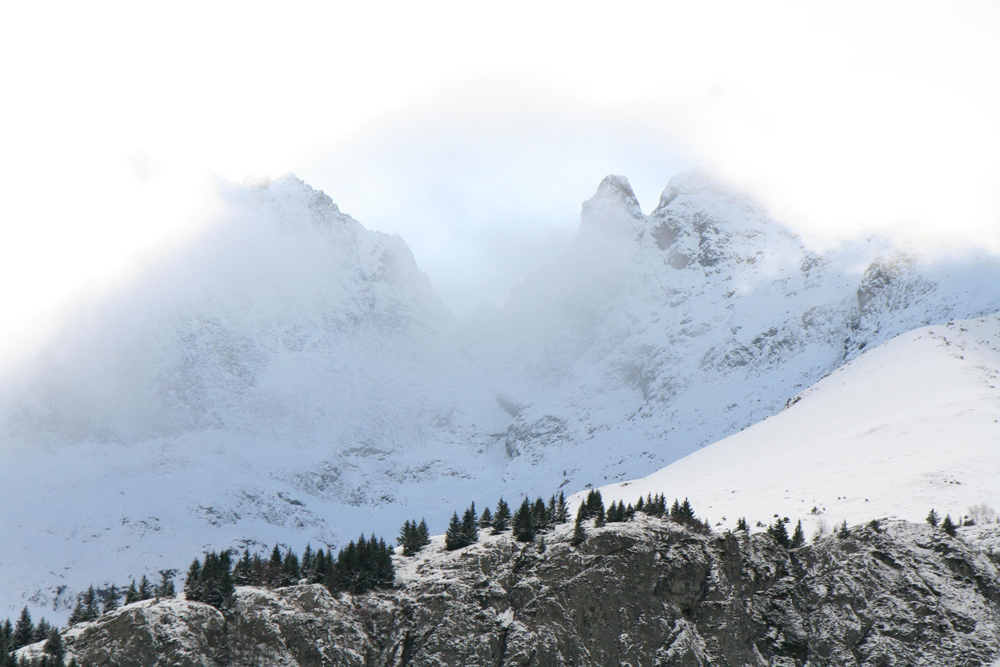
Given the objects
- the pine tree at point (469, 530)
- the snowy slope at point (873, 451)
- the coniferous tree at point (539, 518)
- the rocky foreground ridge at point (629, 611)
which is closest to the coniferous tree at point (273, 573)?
the rocky foreground ridge at point (629, 611)

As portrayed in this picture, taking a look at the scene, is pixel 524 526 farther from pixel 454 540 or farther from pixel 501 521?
pixel 501 521

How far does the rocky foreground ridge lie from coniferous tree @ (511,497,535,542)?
1567 millimetres

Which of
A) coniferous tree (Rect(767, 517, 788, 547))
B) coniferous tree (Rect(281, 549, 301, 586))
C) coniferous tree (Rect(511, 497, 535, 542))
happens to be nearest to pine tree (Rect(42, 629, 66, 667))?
coniferous tree (Rect(281, 549, 301, 586))

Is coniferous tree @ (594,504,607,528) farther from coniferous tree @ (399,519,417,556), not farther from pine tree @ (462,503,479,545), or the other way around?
coniferous tree @ (399,519,417,556)

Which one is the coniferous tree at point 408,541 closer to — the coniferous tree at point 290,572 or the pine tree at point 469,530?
the pine tree at point 469,530

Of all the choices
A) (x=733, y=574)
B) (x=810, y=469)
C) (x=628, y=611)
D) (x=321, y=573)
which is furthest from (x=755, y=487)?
(x=321, y=573)

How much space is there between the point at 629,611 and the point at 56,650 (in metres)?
50.2

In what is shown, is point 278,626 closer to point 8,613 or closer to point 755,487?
point 755,487

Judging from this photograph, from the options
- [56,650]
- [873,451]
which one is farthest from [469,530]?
[873,451]

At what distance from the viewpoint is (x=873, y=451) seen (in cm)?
13238

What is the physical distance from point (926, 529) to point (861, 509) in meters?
10.7

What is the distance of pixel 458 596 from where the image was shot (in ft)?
307

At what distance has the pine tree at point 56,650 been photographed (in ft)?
264

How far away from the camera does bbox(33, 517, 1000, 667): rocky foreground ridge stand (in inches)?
3433
